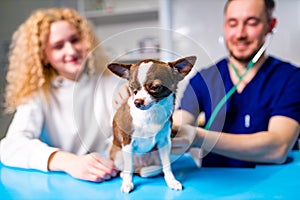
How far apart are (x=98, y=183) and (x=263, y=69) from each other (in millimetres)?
547

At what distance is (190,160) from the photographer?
615mm

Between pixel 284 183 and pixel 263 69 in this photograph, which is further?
pixel 263 69

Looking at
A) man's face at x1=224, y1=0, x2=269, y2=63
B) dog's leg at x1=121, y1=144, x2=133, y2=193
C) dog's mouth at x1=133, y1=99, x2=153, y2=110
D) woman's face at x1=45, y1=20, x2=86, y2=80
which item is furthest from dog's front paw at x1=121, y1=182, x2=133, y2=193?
man's face at x1=224, y1=0, x2=269, y2=63

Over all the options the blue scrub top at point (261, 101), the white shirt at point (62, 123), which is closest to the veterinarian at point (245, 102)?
the blue scrub top at point (261, 101)

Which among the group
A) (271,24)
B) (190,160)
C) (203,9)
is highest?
(203,9)

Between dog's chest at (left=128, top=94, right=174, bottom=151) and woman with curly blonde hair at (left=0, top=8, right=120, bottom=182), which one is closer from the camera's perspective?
dog's chest at (left=128, top=94, right=174, bottom=151)

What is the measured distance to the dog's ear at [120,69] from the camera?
1.25 feet

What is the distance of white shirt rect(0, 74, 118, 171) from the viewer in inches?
18.2

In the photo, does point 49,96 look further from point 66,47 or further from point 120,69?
point 120,69

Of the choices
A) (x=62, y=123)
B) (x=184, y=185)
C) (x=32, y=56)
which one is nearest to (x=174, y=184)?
(x=184, y=185)

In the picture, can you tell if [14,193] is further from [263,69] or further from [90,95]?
[263,69]

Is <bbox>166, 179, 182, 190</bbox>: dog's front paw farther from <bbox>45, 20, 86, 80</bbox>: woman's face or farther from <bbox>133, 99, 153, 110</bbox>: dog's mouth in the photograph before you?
<bbox>45, 20, 86, 80</bbox>: woman's face

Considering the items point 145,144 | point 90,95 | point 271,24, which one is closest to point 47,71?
point 90,95

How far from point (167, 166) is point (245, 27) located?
392 millimetres
